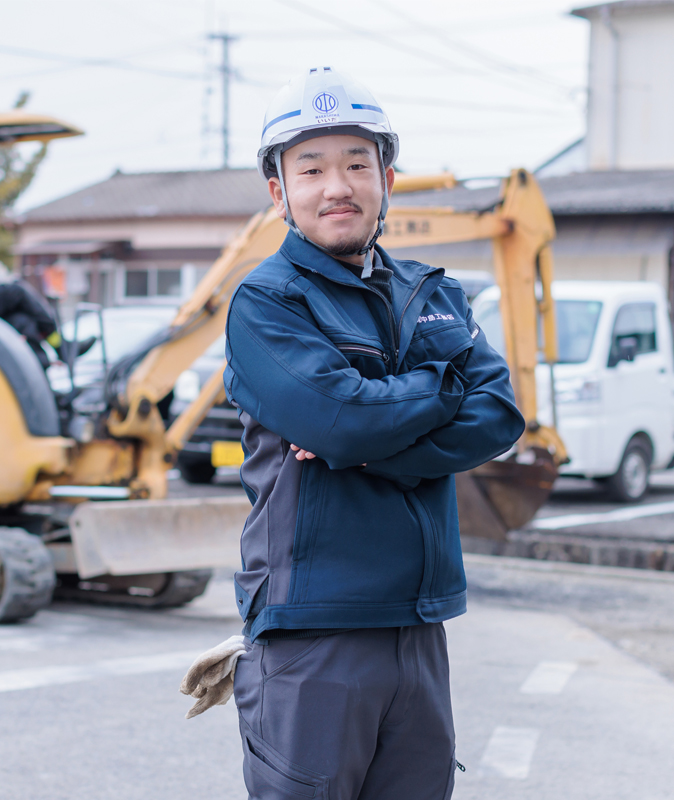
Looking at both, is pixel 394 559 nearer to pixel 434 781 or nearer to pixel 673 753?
pixel 434 781

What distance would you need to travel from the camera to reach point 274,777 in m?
1.93

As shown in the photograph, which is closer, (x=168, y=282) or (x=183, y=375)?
(x=183, y=375)

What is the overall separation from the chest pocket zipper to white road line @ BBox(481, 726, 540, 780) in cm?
257

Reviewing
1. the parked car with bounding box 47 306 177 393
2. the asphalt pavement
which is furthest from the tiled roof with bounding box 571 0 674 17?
the asphalt pavement

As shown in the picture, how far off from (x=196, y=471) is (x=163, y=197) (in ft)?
87.2

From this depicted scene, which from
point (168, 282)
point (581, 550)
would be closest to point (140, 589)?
point (581, 550)

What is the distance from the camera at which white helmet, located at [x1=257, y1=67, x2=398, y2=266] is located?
2057 millimetres

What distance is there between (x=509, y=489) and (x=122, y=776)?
527 cm

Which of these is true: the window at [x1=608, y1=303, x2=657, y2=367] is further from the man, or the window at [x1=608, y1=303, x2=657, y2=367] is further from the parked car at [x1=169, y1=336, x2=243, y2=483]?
the man

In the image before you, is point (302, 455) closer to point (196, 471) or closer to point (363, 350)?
point (363, 350)

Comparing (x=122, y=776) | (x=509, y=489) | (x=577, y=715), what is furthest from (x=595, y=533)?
(x=122, y=776)

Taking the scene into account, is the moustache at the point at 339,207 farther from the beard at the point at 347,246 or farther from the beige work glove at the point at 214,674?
the beige work glove at the point at 214,674

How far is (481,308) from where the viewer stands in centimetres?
1173

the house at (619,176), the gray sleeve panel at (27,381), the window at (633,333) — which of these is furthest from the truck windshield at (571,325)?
the house at (619,176)
